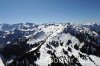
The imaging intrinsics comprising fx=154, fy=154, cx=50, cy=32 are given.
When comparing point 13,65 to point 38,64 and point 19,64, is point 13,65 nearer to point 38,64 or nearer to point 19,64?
point 19,64

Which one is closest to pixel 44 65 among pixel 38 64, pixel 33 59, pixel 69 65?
pixel 38 64

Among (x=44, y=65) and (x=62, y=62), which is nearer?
(x=44, y=65)

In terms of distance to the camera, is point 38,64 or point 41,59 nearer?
point 38,64

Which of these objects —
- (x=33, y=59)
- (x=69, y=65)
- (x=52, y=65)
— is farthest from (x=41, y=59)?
(x=69, y=65)

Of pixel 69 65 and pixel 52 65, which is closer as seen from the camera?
pixel 52 65

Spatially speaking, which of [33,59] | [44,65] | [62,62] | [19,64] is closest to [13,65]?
[19,64]

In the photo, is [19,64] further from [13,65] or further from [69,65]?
[69,65]

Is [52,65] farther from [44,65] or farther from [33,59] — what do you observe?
[33,59]
